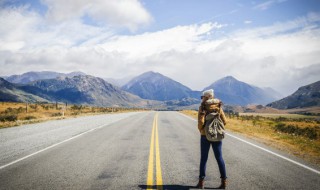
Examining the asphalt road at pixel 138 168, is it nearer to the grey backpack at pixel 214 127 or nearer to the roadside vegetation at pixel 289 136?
the grey backpack at pixel 214 127

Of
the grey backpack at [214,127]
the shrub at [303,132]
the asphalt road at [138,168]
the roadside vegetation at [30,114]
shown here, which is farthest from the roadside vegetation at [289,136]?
the roadside vegetation at [30,114]

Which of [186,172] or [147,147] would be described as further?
[147,147]

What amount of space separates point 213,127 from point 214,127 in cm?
2

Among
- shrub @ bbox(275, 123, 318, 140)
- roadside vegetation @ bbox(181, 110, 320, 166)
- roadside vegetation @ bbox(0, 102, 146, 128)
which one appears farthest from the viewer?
roadside vegetation @ bbox(0, 102, 146, 128)

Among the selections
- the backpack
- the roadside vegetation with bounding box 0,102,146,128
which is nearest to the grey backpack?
the backpack

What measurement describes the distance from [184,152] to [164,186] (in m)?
4.07

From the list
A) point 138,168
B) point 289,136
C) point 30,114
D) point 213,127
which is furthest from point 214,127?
point 30,114

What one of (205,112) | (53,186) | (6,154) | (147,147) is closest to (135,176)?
(53,186)

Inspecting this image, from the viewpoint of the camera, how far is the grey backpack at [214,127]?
603 centimetres

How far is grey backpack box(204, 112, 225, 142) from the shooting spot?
603 cm

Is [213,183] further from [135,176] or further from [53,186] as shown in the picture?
[53,186]

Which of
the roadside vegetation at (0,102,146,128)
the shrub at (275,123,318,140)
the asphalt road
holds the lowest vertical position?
the shrub at (275,123,318,140)

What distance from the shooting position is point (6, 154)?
9406 mm

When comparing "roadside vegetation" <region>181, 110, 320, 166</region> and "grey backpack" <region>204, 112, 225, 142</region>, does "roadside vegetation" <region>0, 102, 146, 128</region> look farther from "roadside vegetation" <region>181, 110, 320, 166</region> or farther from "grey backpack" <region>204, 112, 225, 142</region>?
"grey backpack" <region>204, 112, 225, 142</region>
